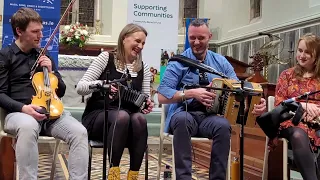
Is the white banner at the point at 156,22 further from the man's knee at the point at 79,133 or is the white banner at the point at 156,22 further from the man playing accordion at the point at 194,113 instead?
the man's knee at the point at 79,133

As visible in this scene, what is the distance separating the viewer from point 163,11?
496 cm

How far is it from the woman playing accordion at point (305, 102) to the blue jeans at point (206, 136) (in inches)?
14.7

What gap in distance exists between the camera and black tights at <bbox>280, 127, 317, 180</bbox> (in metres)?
2.30

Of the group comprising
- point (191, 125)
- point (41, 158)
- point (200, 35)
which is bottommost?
point (41, 158)

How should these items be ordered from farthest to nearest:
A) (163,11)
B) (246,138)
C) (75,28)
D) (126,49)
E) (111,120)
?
(75,28)
(163,11)
(246,138)
(126,49)
(111,120)

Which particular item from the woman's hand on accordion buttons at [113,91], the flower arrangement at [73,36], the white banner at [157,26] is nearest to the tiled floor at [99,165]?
the white banner at [157,26]

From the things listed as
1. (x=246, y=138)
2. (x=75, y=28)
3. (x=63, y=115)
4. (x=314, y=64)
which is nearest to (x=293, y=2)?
(x=246, y=138)

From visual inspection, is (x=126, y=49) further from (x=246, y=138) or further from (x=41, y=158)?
(x=41, y=158)

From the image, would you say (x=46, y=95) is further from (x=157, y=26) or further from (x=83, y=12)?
(x=83, y=12)

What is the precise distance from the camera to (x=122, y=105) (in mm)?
2570

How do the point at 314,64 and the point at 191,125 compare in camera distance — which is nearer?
the point at 191,125

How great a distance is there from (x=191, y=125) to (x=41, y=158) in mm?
2167

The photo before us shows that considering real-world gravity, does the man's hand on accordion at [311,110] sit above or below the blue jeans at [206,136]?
above

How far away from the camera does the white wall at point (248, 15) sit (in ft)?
16.4
